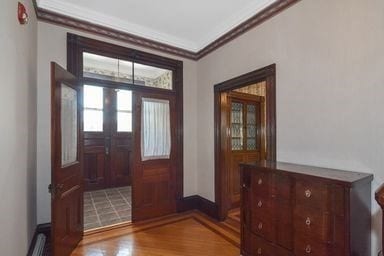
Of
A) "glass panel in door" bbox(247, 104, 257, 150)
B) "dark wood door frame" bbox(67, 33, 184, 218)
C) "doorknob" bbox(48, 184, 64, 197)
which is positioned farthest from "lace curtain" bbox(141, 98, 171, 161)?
"glass panel in door" bbox(247, 104, 257, 150)

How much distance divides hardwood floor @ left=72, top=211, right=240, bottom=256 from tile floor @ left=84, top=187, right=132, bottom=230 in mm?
378

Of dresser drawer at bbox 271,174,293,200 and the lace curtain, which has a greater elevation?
the lace curtain

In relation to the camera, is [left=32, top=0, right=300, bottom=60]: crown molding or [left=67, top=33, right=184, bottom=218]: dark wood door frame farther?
[left=67, top=33, right=184, bottom=218]: dark wood door frame

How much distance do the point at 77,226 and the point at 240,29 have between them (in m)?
3.29

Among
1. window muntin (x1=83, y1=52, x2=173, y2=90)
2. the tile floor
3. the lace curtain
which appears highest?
window muntin (x1=83, y1=52, x2=173, y2=90)

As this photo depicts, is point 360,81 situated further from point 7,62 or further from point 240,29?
point 7,62

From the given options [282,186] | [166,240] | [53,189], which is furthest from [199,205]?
[53,189]

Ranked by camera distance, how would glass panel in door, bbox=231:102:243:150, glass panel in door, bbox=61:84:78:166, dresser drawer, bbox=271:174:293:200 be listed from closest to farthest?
dresser drawer, bbox=271:174:293:200, glass panel in door, bbox=61:84:78:166, glass panel in door, bbox=231:102:243:150

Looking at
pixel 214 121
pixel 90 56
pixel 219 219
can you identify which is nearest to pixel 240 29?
pixel 214 121

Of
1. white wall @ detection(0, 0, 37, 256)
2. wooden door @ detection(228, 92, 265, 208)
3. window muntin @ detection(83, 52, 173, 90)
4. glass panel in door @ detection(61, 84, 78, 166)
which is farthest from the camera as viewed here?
wooden door @ detection(228, 92, 265, 208)

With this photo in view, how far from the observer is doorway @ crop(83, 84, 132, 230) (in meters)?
5.04

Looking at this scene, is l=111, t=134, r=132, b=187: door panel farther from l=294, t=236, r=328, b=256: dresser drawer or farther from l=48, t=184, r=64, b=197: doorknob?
l=294, t=236, r=328, b=256: dresser drawer

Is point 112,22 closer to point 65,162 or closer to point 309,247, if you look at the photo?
point 65,162

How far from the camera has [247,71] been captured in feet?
9.22
